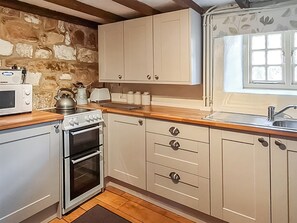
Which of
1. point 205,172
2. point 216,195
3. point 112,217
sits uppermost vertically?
point 205,172

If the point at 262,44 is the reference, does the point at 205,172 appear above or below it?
below

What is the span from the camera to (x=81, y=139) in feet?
7.38

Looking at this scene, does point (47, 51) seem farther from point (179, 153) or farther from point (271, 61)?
point (271, 61)

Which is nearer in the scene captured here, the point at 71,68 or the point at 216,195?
the point at 216,195

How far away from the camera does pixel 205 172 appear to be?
195cm

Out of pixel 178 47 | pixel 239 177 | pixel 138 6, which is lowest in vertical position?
pixel 239 177

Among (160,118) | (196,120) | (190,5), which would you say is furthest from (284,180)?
(190,5)

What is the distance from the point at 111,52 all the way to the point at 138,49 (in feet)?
1.37

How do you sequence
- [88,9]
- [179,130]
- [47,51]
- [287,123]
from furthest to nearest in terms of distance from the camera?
[47,51], [88,9], [179,130], [287,123]

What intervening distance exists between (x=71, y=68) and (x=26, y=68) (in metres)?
0.56

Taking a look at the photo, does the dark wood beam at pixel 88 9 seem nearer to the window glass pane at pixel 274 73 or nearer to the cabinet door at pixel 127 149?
the cabinet door at pixel 127 149

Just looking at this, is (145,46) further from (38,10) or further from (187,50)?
(38,10)

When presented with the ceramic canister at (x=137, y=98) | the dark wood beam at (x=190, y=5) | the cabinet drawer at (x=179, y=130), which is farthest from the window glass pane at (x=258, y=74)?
the ceramic canister at (x=137, y=98)

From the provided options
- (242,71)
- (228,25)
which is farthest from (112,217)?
(228,25)
